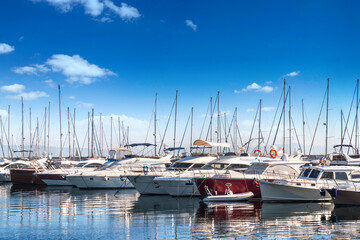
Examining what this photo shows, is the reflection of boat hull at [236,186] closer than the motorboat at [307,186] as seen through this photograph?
No

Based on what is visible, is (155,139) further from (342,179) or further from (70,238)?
(70,238)

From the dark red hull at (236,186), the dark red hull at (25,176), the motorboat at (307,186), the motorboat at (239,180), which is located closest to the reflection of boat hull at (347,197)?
the motorboat at (307,186)

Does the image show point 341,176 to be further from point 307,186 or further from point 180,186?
point 180,186

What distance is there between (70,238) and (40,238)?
1111mm

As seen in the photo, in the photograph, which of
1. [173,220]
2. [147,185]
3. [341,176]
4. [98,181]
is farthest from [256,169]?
[98,181]

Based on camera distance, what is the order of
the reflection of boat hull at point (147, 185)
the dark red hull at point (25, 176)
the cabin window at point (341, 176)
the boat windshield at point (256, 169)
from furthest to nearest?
the dark red hull at point (25, 176) < the reflection of boat hull at point (147, 185) < the boat windshield at point (256, 169) < the cabin window at point (341, 176)

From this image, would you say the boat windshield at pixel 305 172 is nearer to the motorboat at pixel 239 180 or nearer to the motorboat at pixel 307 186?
the motorboat at pixel 307 186

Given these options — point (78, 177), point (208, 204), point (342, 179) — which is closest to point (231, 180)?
point (208, 204)

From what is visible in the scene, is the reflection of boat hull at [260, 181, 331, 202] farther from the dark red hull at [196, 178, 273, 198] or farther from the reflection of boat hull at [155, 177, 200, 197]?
the reflection of boat hull at [155, 177, 200, 197]

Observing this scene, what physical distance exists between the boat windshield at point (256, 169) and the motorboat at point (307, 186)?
8.11 ft

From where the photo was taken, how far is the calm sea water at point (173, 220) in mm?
16578

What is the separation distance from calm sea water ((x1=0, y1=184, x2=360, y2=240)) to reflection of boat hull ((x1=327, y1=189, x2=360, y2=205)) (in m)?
0.48

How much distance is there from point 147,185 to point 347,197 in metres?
14.8

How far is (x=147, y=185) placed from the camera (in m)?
32.9
